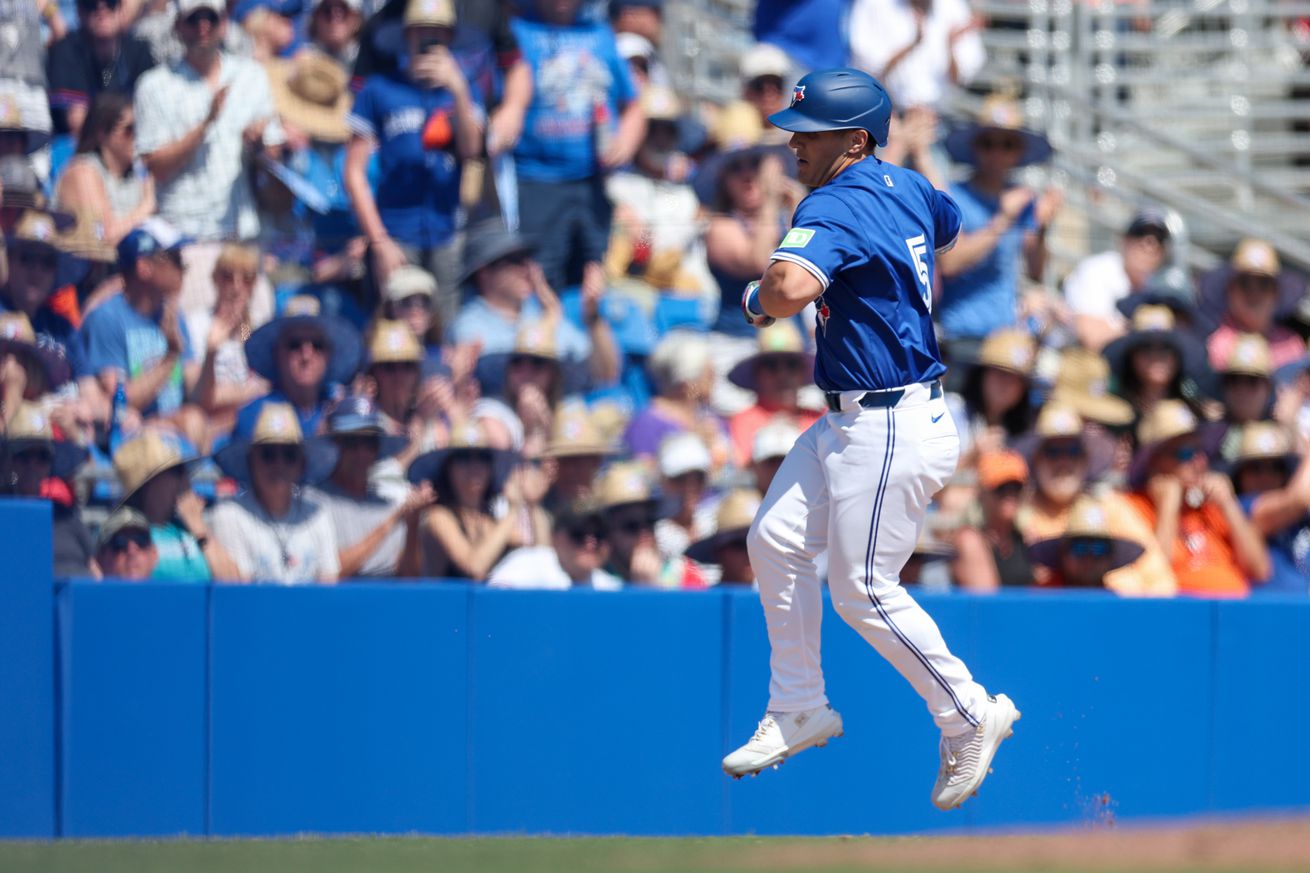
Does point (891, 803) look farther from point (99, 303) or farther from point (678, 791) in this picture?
point (99, 303)

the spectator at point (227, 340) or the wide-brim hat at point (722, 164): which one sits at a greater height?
the wide-brim hat at point (722, 164)

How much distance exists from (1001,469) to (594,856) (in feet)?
9.15

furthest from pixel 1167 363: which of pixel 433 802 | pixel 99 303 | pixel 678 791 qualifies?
pixel 99 303

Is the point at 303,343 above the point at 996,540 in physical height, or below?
above

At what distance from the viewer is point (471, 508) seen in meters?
6.89

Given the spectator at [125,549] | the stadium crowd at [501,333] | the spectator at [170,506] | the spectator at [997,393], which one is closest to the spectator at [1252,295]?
the stadium crowd at [501,333]

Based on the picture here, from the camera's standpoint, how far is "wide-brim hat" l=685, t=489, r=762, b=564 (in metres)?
6.79

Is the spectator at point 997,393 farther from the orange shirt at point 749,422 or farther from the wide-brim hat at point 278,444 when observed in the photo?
the wide-brim hat at point 278,444

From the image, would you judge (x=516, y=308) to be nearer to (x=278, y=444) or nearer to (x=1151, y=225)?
(x=278, y=444)

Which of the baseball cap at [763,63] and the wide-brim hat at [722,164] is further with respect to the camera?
the baseball cap at [763,63]

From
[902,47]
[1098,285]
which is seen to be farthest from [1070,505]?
[902,47]

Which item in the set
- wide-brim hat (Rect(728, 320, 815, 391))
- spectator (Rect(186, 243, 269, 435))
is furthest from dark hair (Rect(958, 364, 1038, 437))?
spectator (Rect(186, 243, 269, 435))

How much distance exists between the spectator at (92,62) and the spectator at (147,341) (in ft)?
2.85

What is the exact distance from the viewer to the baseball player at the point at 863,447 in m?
4.79
